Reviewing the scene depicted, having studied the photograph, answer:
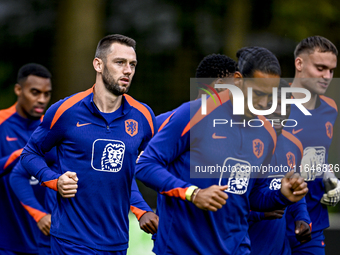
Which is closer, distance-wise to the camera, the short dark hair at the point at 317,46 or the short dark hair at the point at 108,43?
the short dark hair at the point at 108,43

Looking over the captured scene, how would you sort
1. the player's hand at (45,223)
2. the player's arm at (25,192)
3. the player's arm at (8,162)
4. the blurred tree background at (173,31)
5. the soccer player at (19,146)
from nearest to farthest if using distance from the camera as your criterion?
1. the player's hand at (45,223)
2. the player's arm at (25,192)
3. the player's arm at (8,162)
4. the soccer player at (19,146)
5. the blurred tree background at (173,31)

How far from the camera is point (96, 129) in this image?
3.74 m

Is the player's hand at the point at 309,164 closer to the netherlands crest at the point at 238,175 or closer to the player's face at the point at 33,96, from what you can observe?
the netherlands crest at the point at 238,175

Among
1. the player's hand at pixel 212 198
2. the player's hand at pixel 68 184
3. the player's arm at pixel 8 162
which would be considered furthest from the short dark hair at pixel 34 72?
the player's hand at pixel 212 198

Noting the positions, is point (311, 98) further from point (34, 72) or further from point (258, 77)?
point (34, 72)

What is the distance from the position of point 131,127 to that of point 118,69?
0.42 metres

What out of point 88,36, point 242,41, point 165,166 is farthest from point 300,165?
point 242,41

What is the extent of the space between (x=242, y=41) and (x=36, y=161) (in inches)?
258

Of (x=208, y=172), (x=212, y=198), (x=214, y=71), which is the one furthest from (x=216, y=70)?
(x=212, y=198)

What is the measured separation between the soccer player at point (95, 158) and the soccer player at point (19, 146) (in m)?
1.32

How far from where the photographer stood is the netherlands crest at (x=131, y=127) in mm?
3850

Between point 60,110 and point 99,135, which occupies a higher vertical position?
point 60,110

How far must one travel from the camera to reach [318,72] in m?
4.97

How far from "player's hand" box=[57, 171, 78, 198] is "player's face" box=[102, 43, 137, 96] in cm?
69
